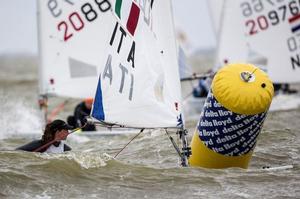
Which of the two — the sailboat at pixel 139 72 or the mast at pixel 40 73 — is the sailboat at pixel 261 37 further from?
the sailboat at pixel 139 72

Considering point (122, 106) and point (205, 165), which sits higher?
point (122, 106)

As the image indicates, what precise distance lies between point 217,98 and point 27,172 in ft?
6.12

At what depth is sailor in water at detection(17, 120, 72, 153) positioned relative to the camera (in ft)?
23.8

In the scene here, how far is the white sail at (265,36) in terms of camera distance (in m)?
12.7

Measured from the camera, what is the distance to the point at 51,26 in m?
11.5

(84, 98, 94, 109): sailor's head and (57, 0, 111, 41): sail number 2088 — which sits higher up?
(57, 0, 111, 41): sail number 2088

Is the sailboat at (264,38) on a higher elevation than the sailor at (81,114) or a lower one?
higher

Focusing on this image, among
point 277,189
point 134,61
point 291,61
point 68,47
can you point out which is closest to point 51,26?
point 68,47

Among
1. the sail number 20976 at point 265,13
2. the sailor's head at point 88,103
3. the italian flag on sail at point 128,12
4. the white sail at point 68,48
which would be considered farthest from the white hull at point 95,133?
the italian flag on sail at point 128,12

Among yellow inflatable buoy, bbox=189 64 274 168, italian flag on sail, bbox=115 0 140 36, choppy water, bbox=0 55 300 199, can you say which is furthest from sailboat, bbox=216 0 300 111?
italian flag on sail, bbox=115 0 140 36

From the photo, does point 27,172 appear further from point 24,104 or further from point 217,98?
point 24,104

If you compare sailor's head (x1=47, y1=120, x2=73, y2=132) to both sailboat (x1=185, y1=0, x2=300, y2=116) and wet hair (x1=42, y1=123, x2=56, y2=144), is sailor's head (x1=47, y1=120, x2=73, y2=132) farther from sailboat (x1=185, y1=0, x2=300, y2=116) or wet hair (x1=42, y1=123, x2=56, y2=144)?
sailboat (x1=185, y1=0, x2=300, y2=116)

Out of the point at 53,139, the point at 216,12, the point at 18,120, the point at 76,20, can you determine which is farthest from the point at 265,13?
the point at 53,139

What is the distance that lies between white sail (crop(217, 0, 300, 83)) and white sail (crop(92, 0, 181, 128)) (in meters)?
6.23
